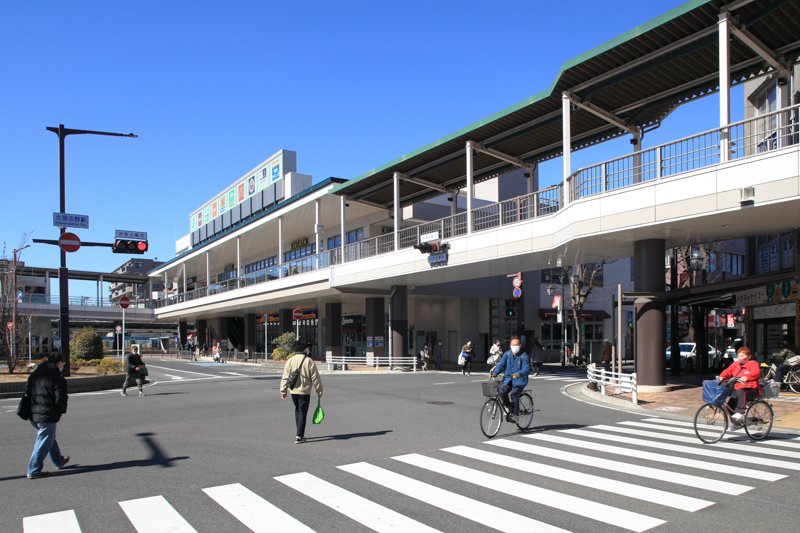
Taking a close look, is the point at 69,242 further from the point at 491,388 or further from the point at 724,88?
the point at 724,88

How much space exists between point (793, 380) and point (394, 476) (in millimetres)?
15297

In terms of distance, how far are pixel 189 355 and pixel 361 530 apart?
5854 centimetres

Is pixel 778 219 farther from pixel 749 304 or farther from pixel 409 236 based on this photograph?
pixel 409 236

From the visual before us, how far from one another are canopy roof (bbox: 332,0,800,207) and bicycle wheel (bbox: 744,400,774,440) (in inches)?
407

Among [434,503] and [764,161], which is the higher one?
[764,161]

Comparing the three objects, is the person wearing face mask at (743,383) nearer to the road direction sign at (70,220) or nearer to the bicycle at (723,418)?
the bicycle at (723,418)

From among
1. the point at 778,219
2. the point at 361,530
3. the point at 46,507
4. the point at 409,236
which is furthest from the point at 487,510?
the point at 409,236

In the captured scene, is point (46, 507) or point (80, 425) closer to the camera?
point (46, 507)

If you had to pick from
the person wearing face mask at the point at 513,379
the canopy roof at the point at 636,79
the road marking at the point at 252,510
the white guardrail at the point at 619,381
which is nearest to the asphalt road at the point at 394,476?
the road marking at the point at 252,510

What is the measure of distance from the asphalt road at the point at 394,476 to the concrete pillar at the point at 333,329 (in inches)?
1011

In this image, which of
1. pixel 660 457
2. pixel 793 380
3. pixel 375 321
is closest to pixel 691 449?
pixel 660 457

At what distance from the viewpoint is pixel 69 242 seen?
64.6ft

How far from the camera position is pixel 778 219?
16.3 meters

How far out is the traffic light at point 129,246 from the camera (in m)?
20.2
